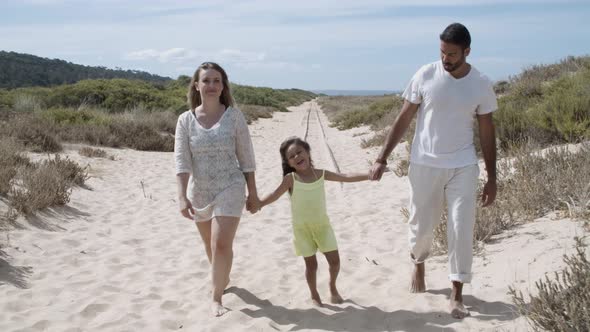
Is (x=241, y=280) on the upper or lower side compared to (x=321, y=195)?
lower

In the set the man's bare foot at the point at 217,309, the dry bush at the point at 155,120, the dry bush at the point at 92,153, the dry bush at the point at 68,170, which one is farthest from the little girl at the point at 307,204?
the dry bush at the point at 155,120

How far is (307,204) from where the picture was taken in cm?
412

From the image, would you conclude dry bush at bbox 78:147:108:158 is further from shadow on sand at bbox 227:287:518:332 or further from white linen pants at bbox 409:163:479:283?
white linen pants at bbox 409:163:479:283

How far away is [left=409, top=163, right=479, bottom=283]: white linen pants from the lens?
3.66 meters

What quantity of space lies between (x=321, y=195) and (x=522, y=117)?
690 centimetres

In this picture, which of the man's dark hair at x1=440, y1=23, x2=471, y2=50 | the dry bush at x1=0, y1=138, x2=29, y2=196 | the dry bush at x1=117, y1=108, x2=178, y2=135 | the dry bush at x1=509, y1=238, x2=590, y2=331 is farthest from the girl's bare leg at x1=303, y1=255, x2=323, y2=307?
the dry bush at x1=117, y1=108, x2=178, y2=135

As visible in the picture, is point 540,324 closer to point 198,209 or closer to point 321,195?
point 321,195

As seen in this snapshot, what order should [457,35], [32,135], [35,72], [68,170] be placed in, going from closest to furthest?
[457,35]
[68,170]
[32,135]
[35,72]

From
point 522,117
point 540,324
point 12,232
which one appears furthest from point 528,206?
point 12,232

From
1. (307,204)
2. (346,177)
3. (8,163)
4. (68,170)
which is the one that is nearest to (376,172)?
(346,177)

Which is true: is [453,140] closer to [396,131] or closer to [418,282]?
[396,131]

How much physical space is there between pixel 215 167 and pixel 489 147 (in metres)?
1.96

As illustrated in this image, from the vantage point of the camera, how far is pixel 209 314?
4270mm

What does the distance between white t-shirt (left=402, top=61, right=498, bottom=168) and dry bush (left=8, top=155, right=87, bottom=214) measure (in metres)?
5.25
